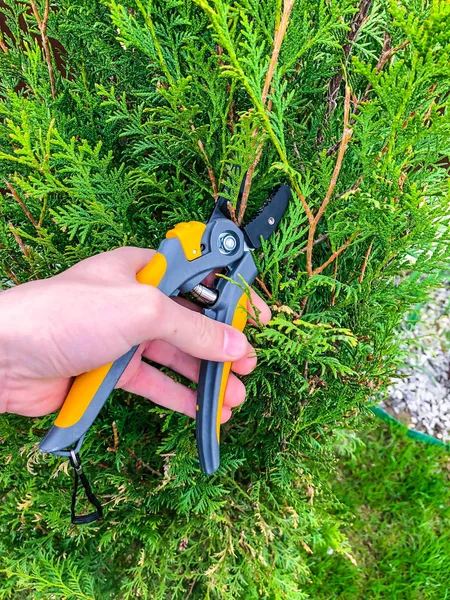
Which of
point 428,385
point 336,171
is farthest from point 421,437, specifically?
point 336,171

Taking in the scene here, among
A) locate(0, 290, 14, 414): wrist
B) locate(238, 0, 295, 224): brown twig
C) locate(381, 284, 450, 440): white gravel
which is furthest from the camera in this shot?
locate(381, 284, 450, 440): white gravel

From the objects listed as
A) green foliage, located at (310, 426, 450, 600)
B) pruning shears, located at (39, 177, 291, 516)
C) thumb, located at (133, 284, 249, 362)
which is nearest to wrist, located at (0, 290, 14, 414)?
pruning shears, located at (39, 177, 291, 516)

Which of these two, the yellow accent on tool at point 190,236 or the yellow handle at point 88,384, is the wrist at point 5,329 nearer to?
the yellow handle at point 88,384

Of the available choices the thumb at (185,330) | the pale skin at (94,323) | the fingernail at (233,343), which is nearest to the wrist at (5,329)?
the pale skin at (94,323)

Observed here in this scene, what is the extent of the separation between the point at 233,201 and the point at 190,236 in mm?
179

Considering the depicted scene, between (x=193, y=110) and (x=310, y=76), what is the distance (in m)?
0.49

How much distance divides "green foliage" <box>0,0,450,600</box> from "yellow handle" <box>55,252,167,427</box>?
0.31 m

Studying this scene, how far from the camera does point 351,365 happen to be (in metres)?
1.85

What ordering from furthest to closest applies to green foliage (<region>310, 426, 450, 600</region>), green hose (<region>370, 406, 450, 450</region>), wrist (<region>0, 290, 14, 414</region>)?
green hose (<region>370, 406, 450, 450</region>), green foliage (<region>310, 426, 450, 600</region>), wrist (<region>0, 290, 14, 414</region>)

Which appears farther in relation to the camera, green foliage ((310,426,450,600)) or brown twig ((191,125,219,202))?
green foliage ((310,426,450,600))

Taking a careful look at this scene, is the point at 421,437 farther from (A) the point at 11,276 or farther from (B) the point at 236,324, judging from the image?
(A) the point at 11,276

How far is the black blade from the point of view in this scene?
66.4 inches

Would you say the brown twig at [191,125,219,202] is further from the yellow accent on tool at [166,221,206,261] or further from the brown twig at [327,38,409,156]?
the brown twig at [327,38,409,156]

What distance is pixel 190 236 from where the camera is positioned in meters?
1.58
